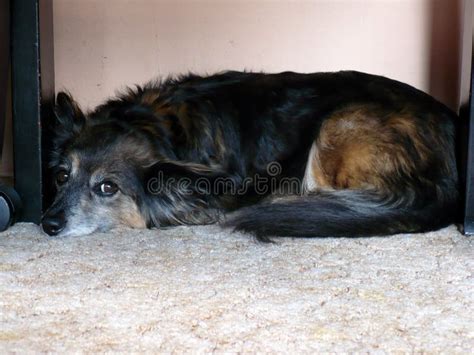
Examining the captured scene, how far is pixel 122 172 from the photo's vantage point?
7.51ft

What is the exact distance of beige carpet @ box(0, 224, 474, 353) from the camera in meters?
1.27

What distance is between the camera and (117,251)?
1854 millimetres

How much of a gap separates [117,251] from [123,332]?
576 mm

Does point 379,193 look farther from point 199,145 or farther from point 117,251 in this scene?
point 117,251

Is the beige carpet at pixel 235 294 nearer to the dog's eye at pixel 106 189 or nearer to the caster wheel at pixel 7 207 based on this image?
the caster wheel at pixel 7 207

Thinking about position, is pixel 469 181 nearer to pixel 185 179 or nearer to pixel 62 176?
pixel 185 179

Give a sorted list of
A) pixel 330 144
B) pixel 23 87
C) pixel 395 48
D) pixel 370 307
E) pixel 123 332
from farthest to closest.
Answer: pixel 395 48, pixel 330 144, pixel 23 87, pixel 370 307, pixel 123 332

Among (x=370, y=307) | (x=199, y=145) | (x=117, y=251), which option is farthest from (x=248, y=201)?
(x=370, y=307)

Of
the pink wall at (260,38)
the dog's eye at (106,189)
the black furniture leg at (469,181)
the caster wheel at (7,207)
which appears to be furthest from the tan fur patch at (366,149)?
the caster wheel at (7,207)

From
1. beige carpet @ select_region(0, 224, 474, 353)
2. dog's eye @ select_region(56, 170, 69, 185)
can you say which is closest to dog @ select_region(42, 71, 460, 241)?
dog's eye @ select_region(56, 170, 69, 185)

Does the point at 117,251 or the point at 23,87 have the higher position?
the point at 23,87

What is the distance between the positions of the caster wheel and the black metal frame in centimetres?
6

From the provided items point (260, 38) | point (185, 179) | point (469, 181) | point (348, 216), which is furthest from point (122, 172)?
point (469, 181)

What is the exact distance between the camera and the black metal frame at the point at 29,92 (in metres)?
2.03
